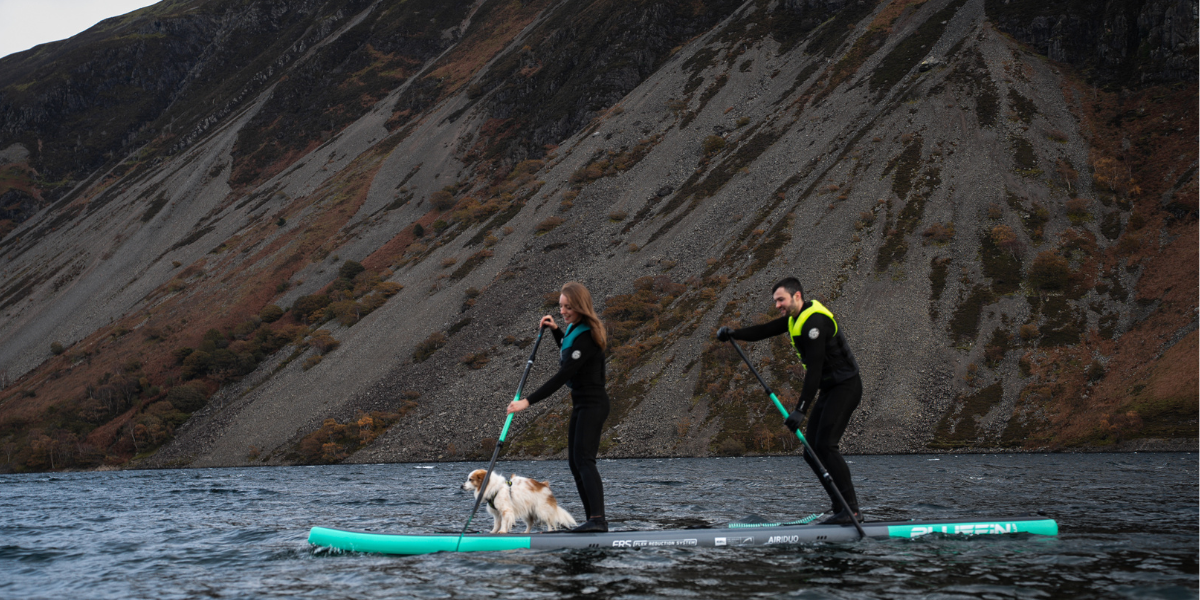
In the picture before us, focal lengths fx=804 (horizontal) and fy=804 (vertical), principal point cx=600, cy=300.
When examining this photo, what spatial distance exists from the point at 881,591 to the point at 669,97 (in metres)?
96.1

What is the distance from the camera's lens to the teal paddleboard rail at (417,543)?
9.81 meters

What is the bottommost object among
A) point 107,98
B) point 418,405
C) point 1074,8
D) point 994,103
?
point 418,405

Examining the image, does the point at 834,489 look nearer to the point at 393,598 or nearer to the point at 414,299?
the point at 393,598

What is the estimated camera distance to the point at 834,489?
405 inches

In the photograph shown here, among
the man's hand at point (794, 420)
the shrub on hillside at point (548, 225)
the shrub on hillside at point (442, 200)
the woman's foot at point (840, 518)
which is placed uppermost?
the shrub on hillside at point (442, 200)

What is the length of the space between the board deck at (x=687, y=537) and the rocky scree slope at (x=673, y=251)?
37110mm

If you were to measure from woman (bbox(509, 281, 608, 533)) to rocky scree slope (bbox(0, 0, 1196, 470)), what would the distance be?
3882 cm

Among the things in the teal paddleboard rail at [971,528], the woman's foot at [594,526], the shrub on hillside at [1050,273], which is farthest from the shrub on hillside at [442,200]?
the teal paddleboard rail at [971,528]

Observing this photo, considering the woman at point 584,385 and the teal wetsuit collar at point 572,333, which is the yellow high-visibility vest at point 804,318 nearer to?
the woman at point 584,385

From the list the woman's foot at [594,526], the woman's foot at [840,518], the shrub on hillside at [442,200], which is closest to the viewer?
the woman's foot at [594,526]

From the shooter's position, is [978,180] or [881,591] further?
[978,180]

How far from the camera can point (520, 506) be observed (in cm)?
1038

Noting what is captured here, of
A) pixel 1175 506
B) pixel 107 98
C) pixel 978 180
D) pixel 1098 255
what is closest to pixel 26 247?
pixel 107 98

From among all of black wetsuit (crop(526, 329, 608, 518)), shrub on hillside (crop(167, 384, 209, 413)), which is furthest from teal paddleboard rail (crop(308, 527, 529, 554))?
shrub on hillside (crop(167, 384, 209, 413))
